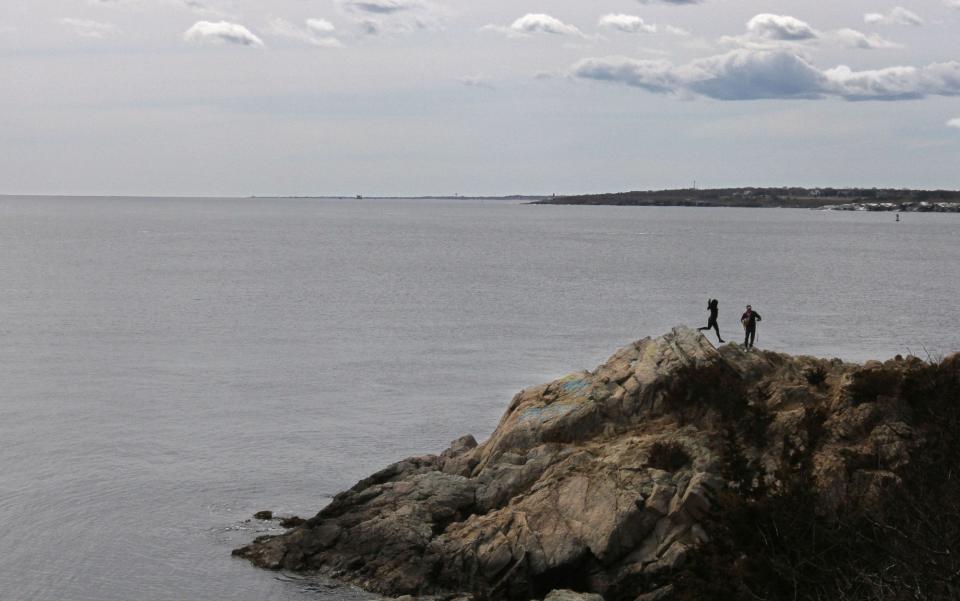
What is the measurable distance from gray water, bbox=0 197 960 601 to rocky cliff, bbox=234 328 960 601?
290 centimetres

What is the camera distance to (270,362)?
53250 millimetres

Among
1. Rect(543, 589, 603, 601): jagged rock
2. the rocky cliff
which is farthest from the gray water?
Rect(543, 589, 603, 601): jagged rock

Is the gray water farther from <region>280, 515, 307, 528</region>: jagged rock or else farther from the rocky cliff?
the rocky cliff

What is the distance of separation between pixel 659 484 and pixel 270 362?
3119cm

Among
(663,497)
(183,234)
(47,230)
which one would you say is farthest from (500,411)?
(47,230)

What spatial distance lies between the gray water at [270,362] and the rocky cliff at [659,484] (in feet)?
9.53

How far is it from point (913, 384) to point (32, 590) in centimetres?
2126

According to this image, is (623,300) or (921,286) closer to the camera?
(623,300)

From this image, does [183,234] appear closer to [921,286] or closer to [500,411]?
[921,286]

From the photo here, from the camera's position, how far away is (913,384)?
27.2 meters

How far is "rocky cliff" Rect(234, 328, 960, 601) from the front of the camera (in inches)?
851

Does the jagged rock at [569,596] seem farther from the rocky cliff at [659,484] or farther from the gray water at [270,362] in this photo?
the gray water at [270,362]

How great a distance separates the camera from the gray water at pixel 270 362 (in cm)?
2983

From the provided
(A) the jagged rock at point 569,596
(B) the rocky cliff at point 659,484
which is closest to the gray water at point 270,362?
(B) the rocky cliff at point 659,484
